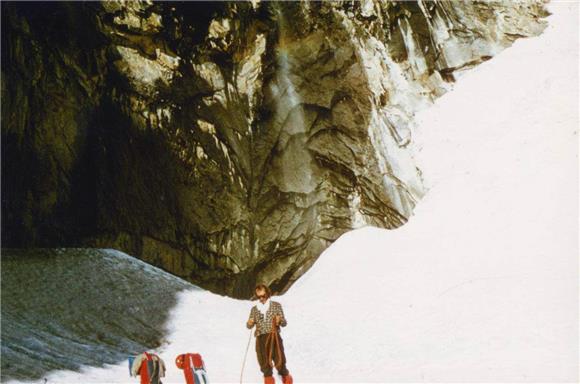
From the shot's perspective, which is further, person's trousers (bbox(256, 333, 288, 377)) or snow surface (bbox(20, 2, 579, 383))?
snow surface (bbox(20, 2, 579, 383))

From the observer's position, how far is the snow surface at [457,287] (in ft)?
38.4

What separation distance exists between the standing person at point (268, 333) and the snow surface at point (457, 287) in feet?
7.74

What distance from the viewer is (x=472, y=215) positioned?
58.5 feet

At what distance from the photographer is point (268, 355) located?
33.6 ft

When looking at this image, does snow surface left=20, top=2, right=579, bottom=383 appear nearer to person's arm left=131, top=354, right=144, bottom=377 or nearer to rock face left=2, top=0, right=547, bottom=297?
rock face left=2, top=0, right=547, bottom=297

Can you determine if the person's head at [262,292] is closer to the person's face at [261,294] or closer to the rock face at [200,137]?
the person's face at [261,294]

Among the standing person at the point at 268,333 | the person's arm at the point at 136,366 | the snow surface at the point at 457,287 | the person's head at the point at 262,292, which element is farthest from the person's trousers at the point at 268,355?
the person's arm at the point at 136,366

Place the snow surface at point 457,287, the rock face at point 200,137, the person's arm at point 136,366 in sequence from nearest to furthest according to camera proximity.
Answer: the person's arm at point 136,366
the snow surface at point 457,287
the rock face at point 200,137

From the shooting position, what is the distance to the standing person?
10211 mm

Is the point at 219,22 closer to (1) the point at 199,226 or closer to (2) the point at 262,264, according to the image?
(1) the point at 199,226

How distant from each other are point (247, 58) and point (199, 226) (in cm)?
616

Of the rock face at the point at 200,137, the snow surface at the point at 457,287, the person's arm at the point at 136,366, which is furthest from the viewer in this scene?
the rock face at the point at 200,137

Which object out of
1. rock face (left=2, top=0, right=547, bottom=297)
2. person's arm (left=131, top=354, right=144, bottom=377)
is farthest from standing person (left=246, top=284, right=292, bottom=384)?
rock face (left=2, top=0, right=547, bottom=297)

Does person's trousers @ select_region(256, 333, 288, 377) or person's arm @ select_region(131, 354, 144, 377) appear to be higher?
person's arm @ select_region(131, 354, 144, 377)
